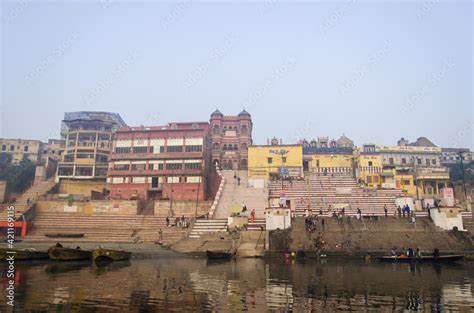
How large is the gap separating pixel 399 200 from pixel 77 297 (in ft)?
98.9

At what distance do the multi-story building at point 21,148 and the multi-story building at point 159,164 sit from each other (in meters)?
27.5

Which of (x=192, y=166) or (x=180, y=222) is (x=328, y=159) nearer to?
(x=192, y=166)

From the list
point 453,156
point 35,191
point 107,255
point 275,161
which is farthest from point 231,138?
point 453,156

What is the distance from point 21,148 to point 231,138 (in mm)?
41734

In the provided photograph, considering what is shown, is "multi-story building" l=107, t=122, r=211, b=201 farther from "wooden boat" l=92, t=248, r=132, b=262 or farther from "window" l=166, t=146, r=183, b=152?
"wooden boat" l=92, t=248, r=132, b=262

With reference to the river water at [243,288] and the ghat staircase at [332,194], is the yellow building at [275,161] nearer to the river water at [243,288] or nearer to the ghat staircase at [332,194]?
the ghat staircase at [332,194]

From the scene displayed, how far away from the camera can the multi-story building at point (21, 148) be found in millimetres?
69750

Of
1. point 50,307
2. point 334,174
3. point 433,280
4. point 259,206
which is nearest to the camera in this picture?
point 50,307

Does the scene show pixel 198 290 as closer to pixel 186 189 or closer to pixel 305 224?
pixel 305 224

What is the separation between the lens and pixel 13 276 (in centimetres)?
1509

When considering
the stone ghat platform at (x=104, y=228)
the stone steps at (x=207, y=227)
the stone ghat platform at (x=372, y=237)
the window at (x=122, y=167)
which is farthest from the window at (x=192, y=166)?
the stone ghat platform at (x=372, y=237)

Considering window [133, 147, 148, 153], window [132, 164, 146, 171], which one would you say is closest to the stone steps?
window [132, 164, 146, 171]

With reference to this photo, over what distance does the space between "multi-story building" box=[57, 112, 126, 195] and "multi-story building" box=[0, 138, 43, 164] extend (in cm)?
1112

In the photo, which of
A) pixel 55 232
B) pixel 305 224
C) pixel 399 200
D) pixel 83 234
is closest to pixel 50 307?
pixel 305 224
